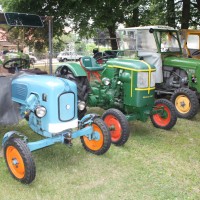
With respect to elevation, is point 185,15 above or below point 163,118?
above

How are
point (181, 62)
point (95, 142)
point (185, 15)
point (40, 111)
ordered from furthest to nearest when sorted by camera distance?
point (185, 15)
point (181, 62)
point (95, 142)
point (40, 111)

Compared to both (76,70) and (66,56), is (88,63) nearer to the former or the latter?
(76,70)

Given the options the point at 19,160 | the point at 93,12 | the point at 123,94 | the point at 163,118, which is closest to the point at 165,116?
the point at 163,118

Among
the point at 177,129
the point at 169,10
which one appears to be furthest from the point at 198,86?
the point at 169,10

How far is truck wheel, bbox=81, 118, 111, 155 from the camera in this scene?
13.1 ft

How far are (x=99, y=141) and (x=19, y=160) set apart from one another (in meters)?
1.17

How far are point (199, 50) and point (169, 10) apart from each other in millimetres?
2062

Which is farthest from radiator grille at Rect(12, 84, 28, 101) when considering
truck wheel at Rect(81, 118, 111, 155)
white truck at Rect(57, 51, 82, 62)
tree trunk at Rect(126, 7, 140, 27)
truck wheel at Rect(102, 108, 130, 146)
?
white truck at Rect(57, 51, 82, 62)

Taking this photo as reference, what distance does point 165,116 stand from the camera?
5.43 meters

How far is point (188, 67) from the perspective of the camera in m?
6.81

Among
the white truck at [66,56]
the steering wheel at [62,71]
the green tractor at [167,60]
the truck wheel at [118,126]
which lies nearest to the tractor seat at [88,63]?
the steering wheel at [62,71]

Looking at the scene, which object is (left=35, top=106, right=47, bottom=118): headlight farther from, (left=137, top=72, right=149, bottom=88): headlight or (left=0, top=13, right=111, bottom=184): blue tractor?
(left=137, top=72, right=149, bottom=88): headlight

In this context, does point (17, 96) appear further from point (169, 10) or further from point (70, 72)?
point (169, 10)

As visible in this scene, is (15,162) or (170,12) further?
(170,12)
